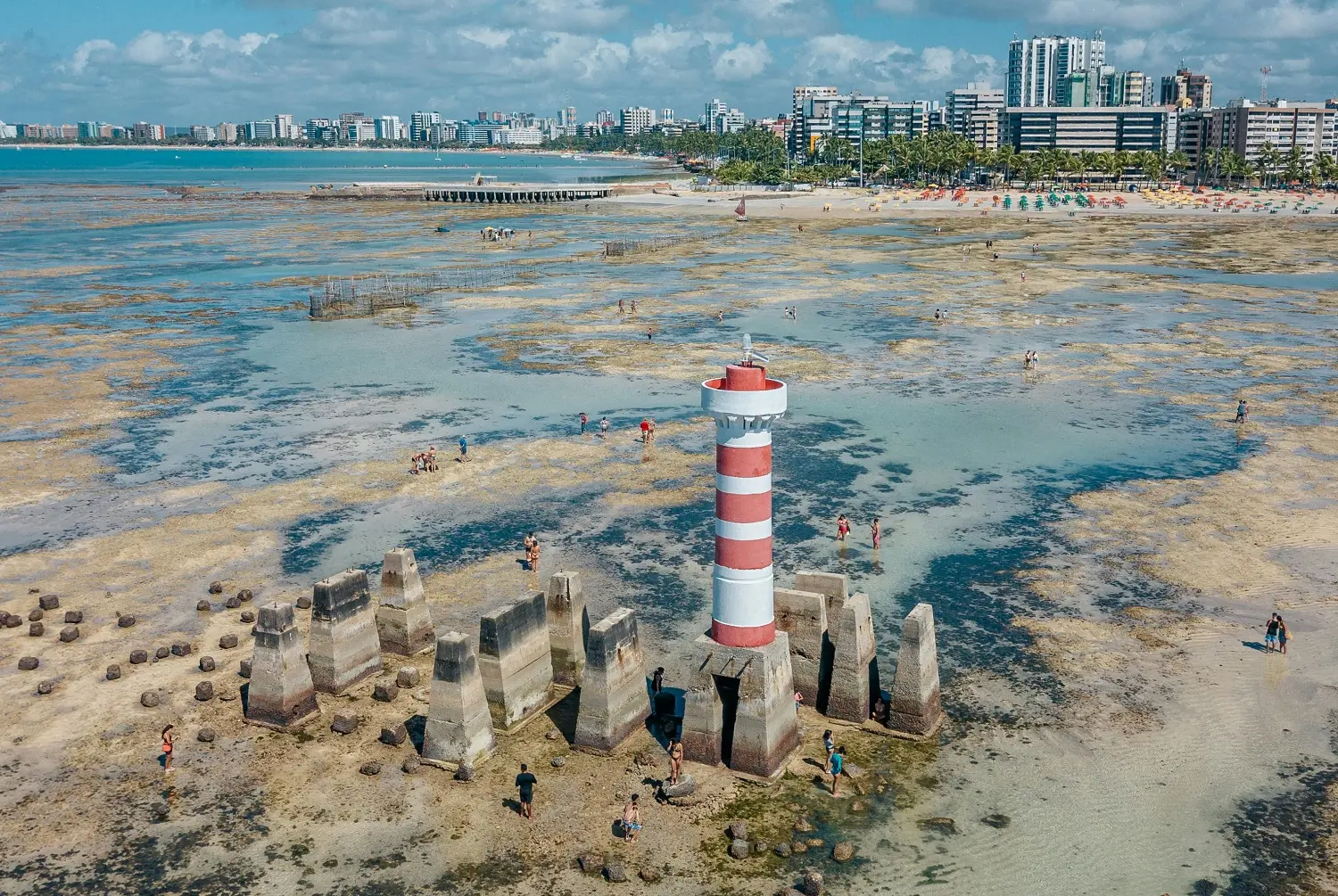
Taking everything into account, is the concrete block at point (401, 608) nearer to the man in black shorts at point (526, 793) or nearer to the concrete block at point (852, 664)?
the man in black shorts at point (526, 793)

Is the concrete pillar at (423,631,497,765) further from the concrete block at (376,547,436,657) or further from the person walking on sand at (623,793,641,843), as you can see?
the concrete block at (376,547,436,657)

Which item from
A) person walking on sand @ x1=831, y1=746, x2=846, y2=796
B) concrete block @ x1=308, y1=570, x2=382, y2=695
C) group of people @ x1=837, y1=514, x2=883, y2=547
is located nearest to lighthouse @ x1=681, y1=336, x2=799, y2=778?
person walking on sand @ x1=831, y1=746, x2=846, y2=796

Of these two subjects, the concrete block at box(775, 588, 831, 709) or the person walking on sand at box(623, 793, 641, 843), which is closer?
the person walking on sand at box(623, 793, 641, 843)

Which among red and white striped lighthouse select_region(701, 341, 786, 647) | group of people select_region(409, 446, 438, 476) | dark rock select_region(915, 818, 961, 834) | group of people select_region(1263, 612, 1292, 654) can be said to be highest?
red and white striped lighthouse select_region(701, 341, 786, 647)

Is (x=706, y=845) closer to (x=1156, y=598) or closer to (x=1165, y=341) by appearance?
(x=1156, y=598)

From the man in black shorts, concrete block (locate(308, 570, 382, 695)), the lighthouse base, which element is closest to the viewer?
the man in black shorts

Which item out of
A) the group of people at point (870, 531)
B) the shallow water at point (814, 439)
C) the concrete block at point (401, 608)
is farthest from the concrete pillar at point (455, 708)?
the group of people at point (870, 531)
